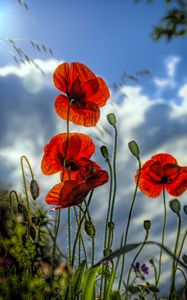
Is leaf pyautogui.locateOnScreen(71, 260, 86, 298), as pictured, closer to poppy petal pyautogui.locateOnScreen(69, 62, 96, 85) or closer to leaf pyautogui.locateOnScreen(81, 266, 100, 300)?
leaf pyautogui.locateOnScreen(81, 266, 100, 300)

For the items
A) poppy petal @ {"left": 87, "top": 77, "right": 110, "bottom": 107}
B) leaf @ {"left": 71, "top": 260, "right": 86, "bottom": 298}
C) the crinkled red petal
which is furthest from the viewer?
poppy petal @ {"left": 87, "top": 77, "right": 110, "bottom": 107}

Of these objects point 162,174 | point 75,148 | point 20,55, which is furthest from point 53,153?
point 20,55

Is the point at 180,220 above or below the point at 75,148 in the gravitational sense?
below

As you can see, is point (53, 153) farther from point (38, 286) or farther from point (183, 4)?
point (183, 4)

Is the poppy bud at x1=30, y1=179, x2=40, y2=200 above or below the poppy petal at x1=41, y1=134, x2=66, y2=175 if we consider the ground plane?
below

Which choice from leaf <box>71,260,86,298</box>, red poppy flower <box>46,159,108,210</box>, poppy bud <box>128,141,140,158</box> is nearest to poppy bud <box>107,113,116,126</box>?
poppy bud <box>128,141,140,158</box>
